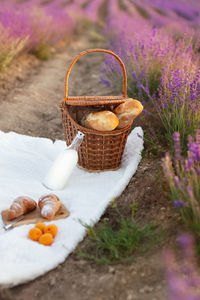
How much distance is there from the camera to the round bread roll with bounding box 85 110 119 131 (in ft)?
8.07

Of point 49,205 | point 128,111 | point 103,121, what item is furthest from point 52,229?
point 128,111

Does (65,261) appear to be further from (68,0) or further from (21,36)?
(68,0)

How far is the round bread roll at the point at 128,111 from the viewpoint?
2545 mm

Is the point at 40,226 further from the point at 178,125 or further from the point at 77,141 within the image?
the point at 178,125

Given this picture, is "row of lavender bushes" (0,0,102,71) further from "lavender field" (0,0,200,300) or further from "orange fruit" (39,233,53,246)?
"orange fruit" (39,233,53,246)

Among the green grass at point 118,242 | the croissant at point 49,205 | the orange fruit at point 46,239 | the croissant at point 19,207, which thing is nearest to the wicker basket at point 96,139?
the croissant at point 49,205

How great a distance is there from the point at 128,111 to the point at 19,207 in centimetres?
102

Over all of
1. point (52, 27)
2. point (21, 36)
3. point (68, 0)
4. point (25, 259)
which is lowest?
point (68, 0)

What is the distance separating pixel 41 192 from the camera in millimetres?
2494

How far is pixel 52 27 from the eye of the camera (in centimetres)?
658

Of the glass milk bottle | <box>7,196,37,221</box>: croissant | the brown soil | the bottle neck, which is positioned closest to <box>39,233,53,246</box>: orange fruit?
the brown soil

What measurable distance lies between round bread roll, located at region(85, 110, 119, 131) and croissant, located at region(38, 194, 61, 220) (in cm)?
59

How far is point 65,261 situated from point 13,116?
2179mm

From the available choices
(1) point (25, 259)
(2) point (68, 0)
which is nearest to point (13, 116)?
(1) point (25, 259)
